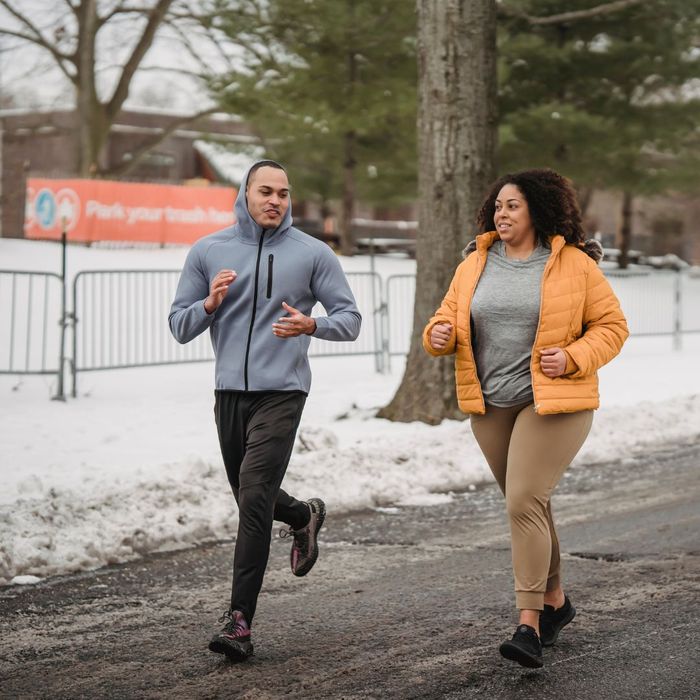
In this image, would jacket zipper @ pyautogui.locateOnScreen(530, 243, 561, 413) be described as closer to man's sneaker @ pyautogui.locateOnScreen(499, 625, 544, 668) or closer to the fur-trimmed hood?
the fur-trimmed hood

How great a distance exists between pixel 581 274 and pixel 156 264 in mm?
23061

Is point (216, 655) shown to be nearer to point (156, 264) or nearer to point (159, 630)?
point (159, 630)

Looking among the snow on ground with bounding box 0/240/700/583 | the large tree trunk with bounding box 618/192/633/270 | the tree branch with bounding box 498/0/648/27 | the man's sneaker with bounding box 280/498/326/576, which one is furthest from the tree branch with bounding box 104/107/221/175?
the man's sneaker with bounding box 280/498/326/576

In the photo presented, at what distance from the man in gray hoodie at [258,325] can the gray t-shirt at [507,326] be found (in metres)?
0.56

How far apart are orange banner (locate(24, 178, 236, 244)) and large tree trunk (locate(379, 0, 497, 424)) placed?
17988 millimetres

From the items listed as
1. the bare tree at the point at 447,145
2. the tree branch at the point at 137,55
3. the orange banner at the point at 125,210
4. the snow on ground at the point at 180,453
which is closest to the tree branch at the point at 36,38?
the tree branch at the point at 137,55

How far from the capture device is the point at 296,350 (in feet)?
16.2

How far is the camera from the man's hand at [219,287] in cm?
471

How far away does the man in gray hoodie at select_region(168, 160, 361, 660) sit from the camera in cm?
479

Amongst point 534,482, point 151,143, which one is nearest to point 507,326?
point 534,482

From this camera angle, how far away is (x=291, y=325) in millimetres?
4703

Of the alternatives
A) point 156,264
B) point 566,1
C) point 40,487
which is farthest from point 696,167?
point 40,487

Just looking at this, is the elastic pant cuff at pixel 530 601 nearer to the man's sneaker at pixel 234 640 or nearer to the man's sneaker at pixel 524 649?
the man's sneaker at pixel 524 649

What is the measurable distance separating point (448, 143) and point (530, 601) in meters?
7.07
